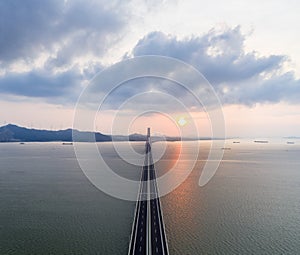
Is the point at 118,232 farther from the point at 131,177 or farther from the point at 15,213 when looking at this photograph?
the point at 131,177

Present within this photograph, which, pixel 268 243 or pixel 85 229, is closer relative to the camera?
pixel 268 243

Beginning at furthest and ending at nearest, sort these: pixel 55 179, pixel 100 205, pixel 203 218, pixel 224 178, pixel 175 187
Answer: pixel 224 178
pixel 55 179
pixel 175 187
pixel 100 205
pixel 203 218

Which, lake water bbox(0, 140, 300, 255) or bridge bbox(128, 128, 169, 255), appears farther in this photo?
lake water bbox(0, 140, 300, 255)

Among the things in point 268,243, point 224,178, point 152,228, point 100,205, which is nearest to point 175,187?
point 224,178

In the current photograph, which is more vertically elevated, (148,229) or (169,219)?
(169,219)

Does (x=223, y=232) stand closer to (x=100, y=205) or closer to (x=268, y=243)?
(x=268, y=243)

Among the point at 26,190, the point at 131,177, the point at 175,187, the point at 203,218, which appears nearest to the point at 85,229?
the point at 203,218

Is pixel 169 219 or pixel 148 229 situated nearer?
pixel 148 229

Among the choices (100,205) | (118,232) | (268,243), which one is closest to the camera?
(268,243)

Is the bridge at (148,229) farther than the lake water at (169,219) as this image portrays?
No
